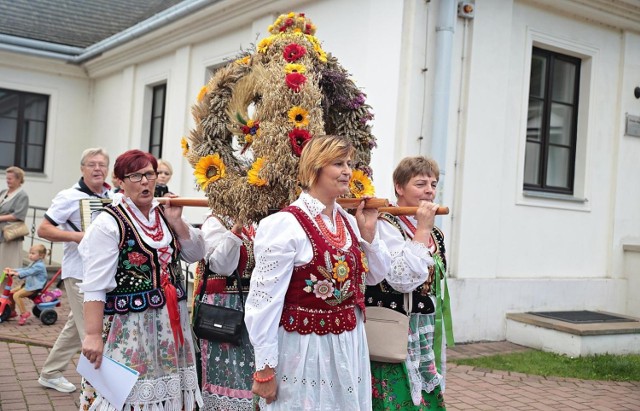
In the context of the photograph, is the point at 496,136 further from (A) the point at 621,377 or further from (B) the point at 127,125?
(B) the point at 127,125

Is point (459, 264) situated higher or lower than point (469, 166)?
lower

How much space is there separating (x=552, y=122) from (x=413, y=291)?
19.4 ft

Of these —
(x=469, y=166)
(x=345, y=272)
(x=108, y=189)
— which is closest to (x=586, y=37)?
(x=469, y=166)

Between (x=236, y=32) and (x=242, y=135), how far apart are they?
6564mm

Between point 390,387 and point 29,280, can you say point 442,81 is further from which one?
point 29,280

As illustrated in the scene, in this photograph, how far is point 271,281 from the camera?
2.90m

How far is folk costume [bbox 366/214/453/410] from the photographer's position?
344 cm

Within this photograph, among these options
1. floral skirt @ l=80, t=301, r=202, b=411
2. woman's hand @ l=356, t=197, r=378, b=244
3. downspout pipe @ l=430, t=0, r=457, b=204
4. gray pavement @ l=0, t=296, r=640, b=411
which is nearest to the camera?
woman's hand @ l=356, t=197, r=378, b=244

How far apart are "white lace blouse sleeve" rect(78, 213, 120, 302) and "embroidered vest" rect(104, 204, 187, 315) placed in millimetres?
44

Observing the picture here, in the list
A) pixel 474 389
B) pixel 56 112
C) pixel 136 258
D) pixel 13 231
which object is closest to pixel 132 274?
pixel 136 258

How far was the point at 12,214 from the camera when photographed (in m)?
8.76

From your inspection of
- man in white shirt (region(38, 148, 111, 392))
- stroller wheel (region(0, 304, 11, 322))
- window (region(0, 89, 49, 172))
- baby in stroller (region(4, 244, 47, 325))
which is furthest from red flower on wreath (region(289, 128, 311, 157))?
window (region(0, 89, 49, 172))

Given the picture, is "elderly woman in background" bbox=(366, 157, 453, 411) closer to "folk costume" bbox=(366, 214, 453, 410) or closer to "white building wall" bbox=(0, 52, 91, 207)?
"folk costume" bbox=(366, 214, 453, 410)

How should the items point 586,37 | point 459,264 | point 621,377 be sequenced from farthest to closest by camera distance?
1. point 586,37
2. point 459,264
3. point 621,377
